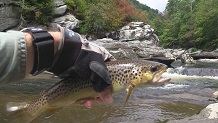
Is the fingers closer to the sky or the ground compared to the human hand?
closer to the ground

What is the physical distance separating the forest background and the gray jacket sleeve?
23018 mm

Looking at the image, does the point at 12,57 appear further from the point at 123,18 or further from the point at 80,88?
the point at 123,18

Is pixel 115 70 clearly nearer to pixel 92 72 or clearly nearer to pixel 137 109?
pixel 92 72

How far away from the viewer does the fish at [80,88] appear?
7.02 feet

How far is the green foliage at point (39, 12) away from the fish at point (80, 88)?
24744 millimetres

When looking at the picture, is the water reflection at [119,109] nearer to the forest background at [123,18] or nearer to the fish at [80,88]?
the fish at [80,88]

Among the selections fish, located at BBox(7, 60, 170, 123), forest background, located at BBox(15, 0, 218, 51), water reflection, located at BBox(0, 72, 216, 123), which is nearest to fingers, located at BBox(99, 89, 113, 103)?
fish, located at BBox(7, 60, 170, 123)

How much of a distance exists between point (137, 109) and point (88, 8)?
29.0m

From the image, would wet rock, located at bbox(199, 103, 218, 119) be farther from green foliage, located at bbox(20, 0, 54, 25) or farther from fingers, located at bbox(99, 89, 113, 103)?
green foliage, located at bbox(20, 0, 54, 25)

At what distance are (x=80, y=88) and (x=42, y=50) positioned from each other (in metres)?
0.57

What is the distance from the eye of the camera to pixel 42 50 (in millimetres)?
1592

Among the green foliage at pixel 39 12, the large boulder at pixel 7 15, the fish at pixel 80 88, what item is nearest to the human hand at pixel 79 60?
the fish at pixel 80 88

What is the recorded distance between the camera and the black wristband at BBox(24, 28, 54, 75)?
5.22ft

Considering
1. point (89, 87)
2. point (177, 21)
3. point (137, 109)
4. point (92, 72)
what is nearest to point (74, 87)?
point (89, 87)
